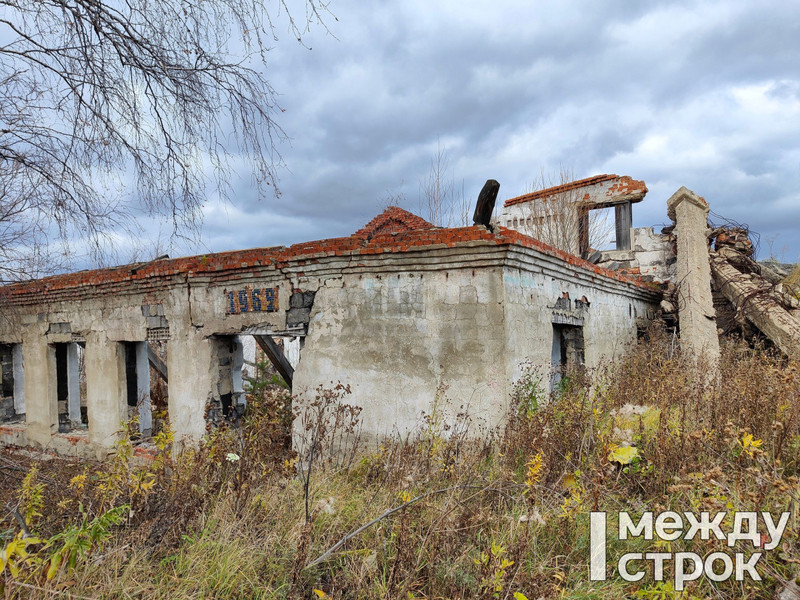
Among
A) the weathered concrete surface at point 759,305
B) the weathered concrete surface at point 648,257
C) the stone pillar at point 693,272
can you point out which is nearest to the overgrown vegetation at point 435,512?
the weathered concrete surface at point 759,305

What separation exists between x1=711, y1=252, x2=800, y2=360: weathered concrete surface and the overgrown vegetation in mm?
5053

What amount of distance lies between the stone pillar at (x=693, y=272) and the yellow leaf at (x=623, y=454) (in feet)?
20.7

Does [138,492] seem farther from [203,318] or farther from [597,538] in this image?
[203,318]

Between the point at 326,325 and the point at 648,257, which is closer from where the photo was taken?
the point at 326,325

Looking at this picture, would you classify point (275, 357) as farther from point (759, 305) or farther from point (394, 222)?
point (759, 305)

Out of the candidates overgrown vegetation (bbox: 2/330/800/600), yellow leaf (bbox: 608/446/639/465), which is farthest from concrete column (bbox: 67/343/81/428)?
yellow leaf (bbox: 608/446/639/465)

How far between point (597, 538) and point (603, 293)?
6.28 meters

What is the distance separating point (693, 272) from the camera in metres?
10.2

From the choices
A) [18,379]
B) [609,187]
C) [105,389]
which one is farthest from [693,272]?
[18,379]

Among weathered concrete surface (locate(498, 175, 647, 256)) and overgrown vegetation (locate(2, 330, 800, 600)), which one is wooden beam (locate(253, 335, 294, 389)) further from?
weathered concrete surface (locate(498, 175, 647, 256))

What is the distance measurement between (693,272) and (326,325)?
8.01 m

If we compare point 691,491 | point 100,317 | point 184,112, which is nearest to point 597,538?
point 691,491

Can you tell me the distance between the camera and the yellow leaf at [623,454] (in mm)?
3307

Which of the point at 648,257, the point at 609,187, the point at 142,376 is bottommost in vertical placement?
the point at 142,376
